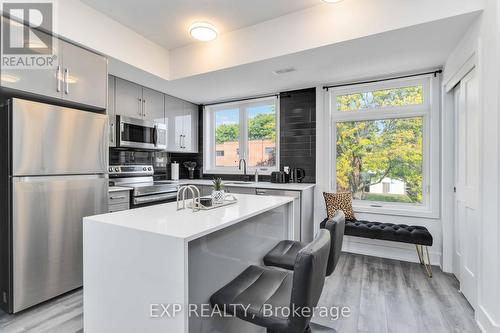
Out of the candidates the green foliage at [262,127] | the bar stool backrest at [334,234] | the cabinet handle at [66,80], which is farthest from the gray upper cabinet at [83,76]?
the bar stool backrest at [334,234]

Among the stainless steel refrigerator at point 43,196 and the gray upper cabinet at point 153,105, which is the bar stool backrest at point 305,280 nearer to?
the stainless steel refrigerator at point 43,196

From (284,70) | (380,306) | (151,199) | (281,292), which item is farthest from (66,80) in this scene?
(380,306)

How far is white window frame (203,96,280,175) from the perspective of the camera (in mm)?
4121

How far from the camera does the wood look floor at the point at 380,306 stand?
6.01ft

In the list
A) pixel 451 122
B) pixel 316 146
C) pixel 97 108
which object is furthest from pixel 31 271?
pixel 451 122

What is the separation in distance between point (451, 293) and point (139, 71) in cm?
402

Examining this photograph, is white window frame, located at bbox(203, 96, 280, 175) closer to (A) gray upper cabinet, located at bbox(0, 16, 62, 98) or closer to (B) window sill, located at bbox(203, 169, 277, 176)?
(B) window sill, located at bbox(203, 169, 277, 176)

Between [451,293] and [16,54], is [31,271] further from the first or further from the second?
[451,293]

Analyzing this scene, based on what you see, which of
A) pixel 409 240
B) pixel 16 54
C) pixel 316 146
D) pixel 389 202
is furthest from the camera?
pixel 316 146

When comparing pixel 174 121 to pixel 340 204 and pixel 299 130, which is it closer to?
pixel 299 130

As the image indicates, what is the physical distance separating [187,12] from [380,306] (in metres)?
3.23

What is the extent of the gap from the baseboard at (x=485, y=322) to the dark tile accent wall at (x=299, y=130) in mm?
2167

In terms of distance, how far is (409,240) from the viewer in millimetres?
2682

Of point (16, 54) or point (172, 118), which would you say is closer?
point (16, 54)
